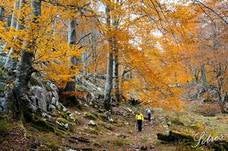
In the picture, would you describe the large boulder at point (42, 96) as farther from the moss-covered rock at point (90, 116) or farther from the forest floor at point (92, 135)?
the moss-covered rock at point (90, 116)

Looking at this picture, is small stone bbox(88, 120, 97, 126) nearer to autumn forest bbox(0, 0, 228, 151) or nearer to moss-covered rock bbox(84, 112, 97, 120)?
autumn forest bbox(0, 0, 228, 151)

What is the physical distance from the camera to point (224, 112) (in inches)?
1170

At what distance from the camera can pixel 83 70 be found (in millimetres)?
17828

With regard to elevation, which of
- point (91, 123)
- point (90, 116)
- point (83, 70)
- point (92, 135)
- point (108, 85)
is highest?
point (83, 70)

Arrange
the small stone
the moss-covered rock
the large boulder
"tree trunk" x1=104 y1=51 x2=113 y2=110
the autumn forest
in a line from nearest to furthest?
the autumn forest < the large boulder < the small stone < the moss-covered rock < "tree trunk" x1=104 y1=51 x2=113 y2=110

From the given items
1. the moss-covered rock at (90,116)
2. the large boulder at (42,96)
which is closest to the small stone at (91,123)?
the moss-covered rock at (90,116)

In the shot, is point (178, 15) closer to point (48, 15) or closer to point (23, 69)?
point (48, 15)

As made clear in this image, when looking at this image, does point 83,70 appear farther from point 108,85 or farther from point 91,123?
point 91,123

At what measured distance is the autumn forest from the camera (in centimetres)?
1025

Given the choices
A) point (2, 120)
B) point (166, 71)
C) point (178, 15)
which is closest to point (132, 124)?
point (166, 71)

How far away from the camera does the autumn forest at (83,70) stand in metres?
10.2

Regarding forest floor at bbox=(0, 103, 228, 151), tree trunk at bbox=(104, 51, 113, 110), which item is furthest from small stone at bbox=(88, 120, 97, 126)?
tree trunk at bbox=(104, 51, 113, 110)

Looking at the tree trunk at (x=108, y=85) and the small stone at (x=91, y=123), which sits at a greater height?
the tree trunk at (x=108, y=85)

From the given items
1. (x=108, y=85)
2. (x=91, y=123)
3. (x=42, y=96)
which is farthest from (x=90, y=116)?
(x=42, y=96)
